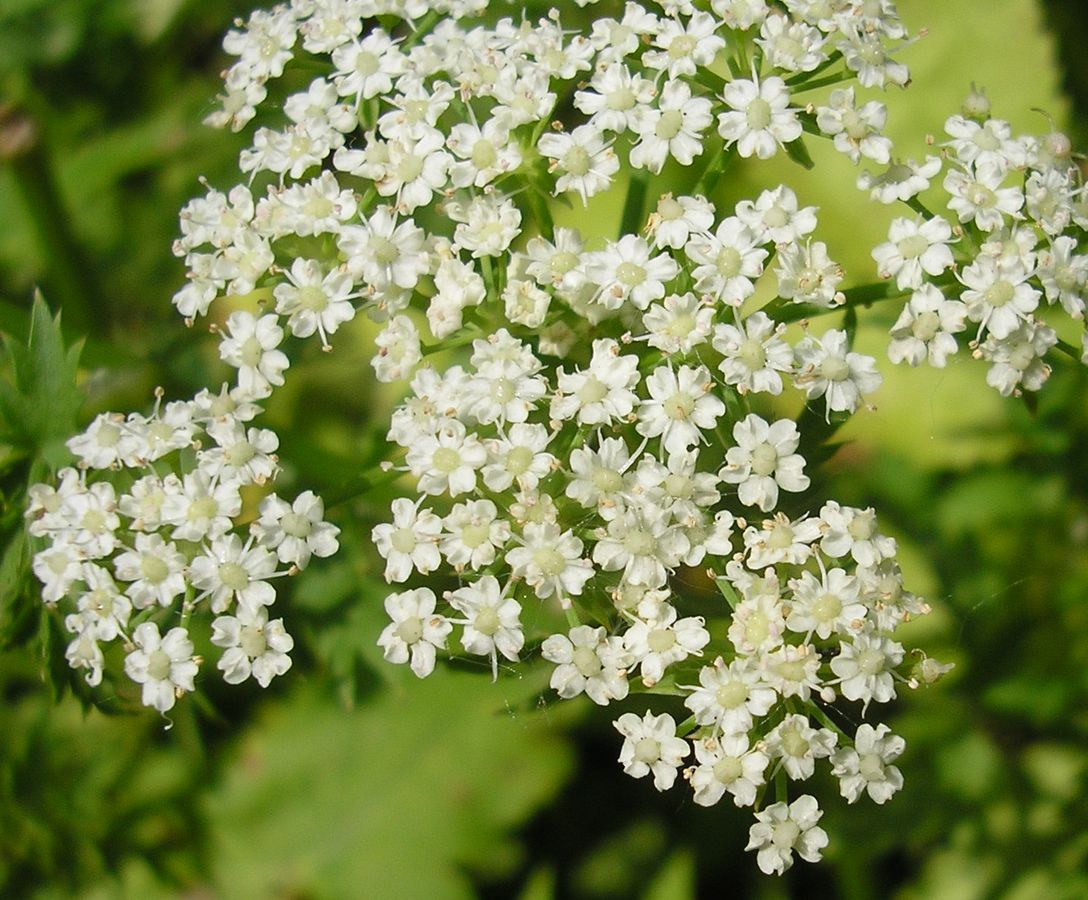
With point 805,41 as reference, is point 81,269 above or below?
below

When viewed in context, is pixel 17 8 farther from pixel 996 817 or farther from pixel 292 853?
pixel 996 817

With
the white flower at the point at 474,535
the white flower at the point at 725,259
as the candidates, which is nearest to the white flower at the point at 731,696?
the white flower at the point at 474,535

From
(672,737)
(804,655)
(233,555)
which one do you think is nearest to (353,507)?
(233,555)

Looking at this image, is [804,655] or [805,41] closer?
[804,655]

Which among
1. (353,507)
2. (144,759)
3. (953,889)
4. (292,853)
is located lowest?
(953,889)

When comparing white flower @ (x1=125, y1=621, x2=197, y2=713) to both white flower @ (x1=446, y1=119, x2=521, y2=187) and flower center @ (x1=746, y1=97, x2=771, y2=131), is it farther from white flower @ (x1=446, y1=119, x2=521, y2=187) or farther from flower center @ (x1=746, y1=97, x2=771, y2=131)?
flower center @ (x1=746, y1=97, x2=771, y2=131)

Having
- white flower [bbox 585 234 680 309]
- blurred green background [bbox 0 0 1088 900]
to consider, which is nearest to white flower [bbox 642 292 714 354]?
white flower [bbox 585 234 680 309]

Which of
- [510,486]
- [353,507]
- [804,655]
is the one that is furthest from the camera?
[353,507]
